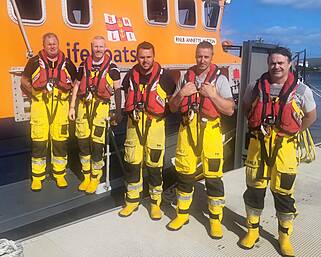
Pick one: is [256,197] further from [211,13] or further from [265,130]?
[211,13]

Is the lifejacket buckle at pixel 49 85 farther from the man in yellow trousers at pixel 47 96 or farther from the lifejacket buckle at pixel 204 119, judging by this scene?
the lifejacket buckle at pixel 204 119

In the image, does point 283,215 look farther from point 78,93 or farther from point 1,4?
point 1,4

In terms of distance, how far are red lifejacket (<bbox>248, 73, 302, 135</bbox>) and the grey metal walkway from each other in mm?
984

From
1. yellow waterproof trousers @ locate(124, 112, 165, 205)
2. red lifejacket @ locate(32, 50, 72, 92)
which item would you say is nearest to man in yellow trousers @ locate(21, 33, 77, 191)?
red lifejacket @ locate(32, 50, 72, 92)

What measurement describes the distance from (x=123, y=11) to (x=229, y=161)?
2.82 m

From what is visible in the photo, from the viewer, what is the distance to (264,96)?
2.82m

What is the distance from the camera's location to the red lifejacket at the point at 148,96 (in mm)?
3395

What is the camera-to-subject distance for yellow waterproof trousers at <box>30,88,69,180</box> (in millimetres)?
4066

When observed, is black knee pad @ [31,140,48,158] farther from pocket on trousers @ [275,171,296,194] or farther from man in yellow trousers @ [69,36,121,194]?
pocket on trousers @ [275,171,296,194]

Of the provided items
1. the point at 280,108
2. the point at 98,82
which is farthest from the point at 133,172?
the point at 280,108

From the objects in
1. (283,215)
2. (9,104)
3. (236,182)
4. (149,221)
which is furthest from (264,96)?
(9,104)

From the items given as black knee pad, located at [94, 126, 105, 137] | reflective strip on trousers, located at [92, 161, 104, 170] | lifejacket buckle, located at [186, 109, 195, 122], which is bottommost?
reflective strip on trousers, located at [92, 161, 104, 170]

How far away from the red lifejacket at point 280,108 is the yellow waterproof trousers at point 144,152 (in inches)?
38.0

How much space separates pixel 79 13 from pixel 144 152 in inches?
101
